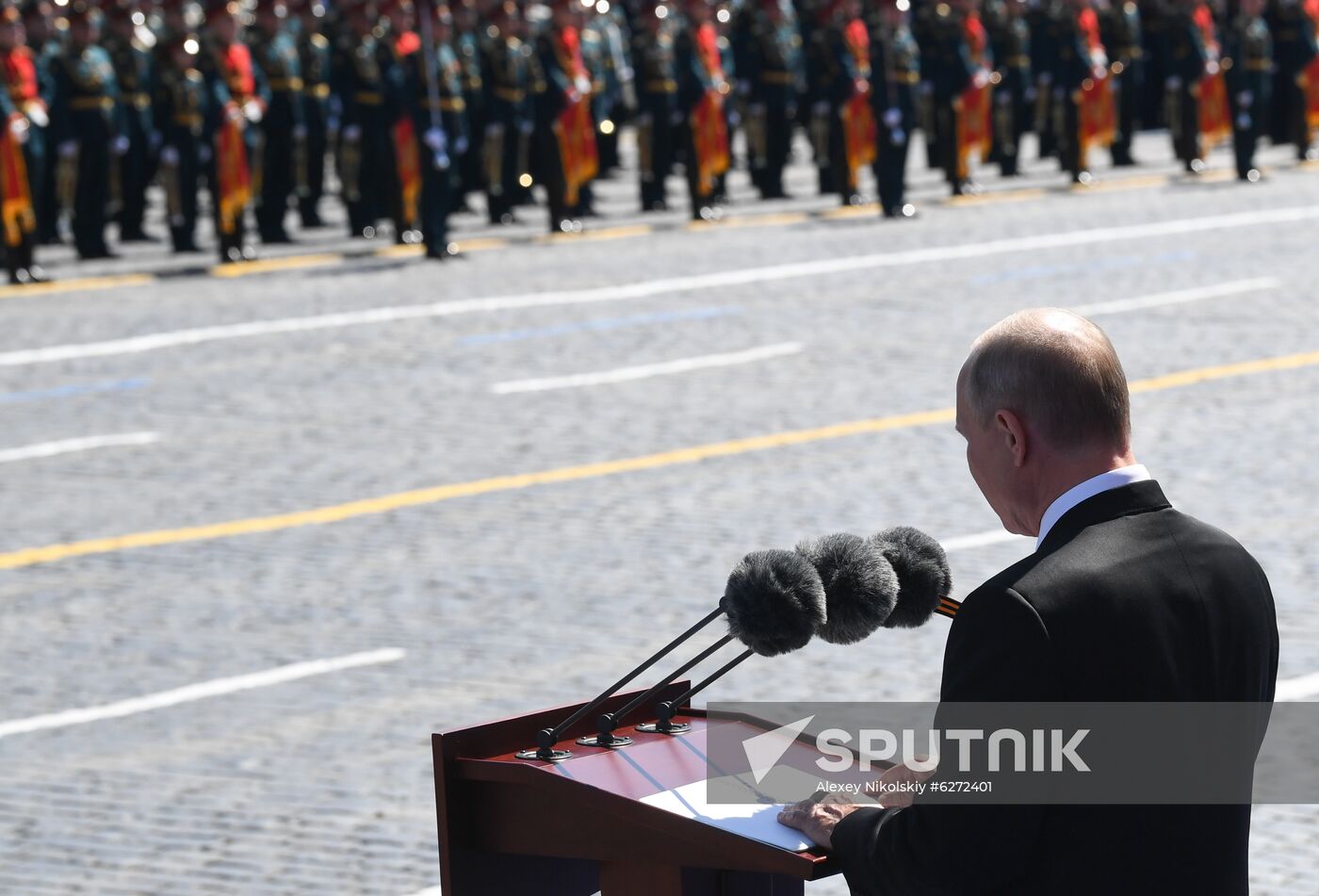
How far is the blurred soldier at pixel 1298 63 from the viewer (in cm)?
2814

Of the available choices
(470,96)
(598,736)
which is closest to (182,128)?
(470,96)

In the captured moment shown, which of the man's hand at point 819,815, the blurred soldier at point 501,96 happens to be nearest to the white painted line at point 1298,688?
the man's hand at point 819,815

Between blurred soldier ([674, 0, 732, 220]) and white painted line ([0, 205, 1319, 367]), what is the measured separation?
163 inches

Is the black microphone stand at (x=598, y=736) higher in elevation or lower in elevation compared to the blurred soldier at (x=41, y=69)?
lower

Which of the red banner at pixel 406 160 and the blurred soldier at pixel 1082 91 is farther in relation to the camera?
the blurred soldier at pixel 1082 91

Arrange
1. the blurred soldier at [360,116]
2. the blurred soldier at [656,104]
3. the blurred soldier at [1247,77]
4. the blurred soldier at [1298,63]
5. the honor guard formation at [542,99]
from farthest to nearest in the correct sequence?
1. the blurred soldier at [1298,63]
2. the blurred soldier at [1247,77]
3. the blurred soldier at [656,104]
4. the blurred soldier at [360,116]
5. the honor guard formation at [542,99]

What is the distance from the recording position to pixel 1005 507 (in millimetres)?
2830

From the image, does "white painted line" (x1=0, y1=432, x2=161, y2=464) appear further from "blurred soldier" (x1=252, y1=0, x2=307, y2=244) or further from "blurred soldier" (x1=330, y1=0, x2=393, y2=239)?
"blurred soldier" (x1=252, y1=0, x2=307, y2=244)

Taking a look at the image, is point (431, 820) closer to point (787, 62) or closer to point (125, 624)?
point (125, 624)

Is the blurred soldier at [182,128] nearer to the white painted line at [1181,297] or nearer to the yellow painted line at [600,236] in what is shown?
the yellow painted line at [600,236]

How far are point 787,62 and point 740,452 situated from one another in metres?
15.1

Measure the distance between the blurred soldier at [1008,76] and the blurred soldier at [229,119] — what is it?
10386 mm

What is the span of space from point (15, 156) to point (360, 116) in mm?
4237

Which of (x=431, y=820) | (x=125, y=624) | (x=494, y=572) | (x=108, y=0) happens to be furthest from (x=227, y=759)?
(x=108, y=0)
